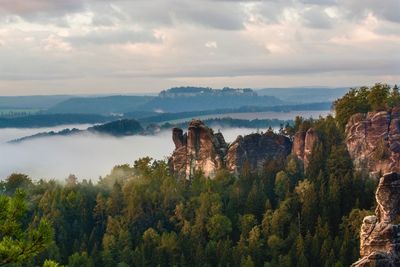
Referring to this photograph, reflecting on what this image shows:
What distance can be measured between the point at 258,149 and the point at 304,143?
13.2 m

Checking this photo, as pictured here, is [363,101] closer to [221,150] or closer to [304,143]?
[304,143]

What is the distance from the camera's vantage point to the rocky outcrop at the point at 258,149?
161 metres

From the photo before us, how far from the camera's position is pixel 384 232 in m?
71.8

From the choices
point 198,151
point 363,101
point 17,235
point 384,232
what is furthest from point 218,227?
point 17,235

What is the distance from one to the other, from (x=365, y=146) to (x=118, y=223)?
54.2m

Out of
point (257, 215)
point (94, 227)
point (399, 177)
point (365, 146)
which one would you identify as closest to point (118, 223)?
point (94, 227)

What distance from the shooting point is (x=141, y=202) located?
509 feet

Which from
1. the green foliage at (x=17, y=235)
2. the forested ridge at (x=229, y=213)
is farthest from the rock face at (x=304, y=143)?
the green foliage at (x=17, y=235)

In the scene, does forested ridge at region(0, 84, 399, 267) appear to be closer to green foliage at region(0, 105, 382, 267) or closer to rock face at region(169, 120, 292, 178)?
green foliage at region(0, 105, 382, 267)

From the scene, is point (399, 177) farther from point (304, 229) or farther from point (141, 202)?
point (141, 202)

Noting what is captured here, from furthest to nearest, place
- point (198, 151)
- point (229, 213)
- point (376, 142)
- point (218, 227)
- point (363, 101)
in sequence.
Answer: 1. point (198, 151)
2. point (363, 101)
3. point (229, 213)
4. point (376, 142)
5. point (218, 227)

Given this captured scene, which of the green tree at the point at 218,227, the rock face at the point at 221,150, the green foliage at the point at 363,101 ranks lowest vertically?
the green tree at the point at 218,227

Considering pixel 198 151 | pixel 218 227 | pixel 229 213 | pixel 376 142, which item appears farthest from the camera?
pixel 198 151

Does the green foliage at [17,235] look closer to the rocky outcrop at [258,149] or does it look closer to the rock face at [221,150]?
the rock face at [221,150]
